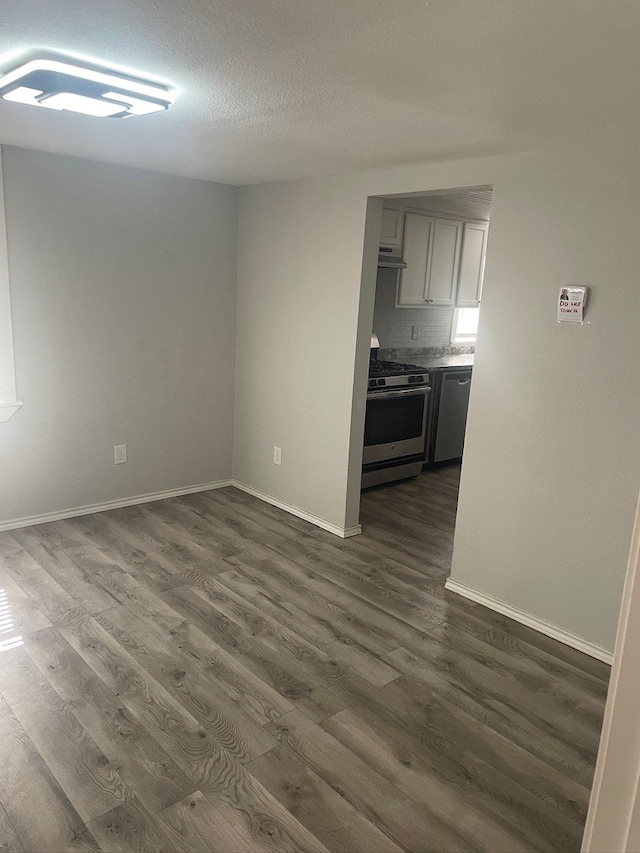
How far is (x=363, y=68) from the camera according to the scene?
1901 millimetres

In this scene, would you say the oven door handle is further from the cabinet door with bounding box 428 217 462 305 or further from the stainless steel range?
the cabinet door with bounding box 428 217 462 305

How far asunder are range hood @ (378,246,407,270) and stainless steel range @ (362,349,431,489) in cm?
80

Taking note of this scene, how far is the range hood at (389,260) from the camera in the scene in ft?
16.3

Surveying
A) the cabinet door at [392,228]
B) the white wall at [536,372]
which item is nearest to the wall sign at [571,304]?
the white wall at [536,372]

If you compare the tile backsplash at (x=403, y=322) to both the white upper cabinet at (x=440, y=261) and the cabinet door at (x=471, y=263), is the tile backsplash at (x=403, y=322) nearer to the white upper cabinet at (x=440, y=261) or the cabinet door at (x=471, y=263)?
the white upper cabinet at (x=440, y=261)

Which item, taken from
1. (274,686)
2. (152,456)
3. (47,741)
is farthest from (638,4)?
(152,456)

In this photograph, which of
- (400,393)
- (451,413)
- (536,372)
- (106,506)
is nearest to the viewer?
(536,372)

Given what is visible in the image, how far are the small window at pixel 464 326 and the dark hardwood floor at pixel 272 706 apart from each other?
3038 millimetres

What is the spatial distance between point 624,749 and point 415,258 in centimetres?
496

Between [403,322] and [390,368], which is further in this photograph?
[403,322]

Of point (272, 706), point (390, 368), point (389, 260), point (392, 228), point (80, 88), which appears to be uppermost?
point (80, 88)

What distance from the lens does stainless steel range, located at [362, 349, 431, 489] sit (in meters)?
4.85

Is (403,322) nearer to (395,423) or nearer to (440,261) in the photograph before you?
(440,261)

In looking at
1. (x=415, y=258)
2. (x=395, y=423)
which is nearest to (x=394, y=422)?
(x=395, y=423)
